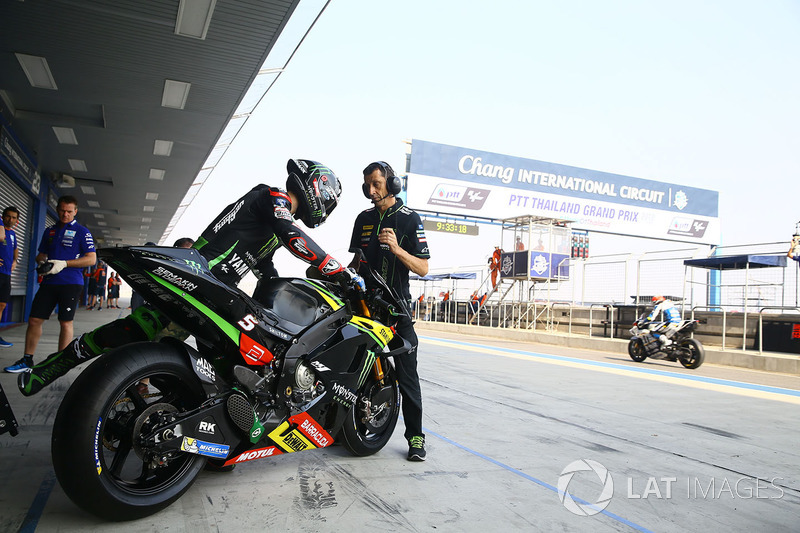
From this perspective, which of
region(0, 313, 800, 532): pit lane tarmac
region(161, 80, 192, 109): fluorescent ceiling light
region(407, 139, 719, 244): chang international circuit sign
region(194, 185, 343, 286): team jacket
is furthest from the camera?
region(407, 139, 719, 244): chang international circuit sign

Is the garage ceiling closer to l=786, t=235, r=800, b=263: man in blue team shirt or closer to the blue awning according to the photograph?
the blue awning

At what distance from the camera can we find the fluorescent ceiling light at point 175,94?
8.97m

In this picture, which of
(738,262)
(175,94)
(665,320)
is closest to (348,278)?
(175,94)

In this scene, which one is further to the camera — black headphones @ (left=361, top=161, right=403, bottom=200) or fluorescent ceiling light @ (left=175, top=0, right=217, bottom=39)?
fluorescent ceiling light @ (left=175, top=0, right=217, bottom=39)

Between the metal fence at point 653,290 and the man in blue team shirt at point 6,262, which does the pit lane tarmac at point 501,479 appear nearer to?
the man in blue team shirt at point 6,262

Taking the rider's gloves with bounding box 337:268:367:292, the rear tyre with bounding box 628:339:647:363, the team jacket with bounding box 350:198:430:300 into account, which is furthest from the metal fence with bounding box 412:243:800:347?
the rider's gloves with bounding box 337:268:367:292

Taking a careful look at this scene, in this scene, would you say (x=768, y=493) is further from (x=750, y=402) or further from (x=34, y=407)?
(x=34, y=407)

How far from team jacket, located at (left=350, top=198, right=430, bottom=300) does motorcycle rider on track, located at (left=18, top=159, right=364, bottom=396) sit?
0.73m

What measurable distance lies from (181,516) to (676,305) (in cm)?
1386

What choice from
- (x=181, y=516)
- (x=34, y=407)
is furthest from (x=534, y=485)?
(x=34, y=407)

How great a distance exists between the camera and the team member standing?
3529mm

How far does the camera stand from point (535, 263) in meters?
20.8

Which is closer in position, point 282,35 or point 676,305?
point 282,35

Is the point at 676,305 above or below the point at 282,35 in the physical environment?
below
